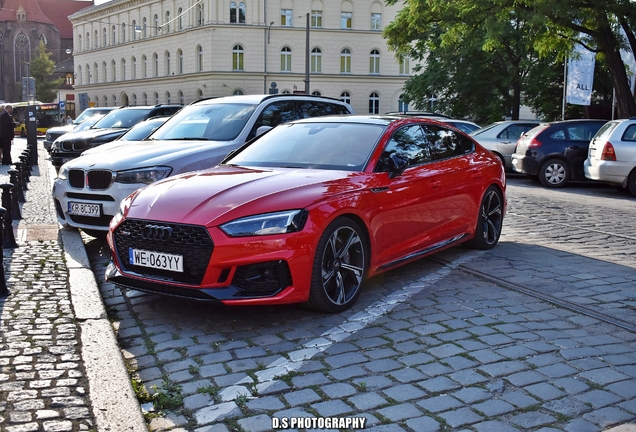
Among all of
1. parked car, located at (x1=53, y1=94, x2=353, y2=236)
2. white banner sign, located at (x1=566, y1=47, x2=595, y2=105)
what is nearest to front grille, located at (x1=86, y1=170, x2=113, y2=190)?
parked car, located at (x1=53, y1=94, x2=353, y2=236)

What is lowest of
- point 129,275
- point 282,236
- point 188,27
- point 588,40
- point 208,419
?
point 208,419

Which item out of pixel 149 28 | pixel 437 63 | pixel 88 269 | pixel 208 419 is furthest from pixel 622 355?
pixel 149 28

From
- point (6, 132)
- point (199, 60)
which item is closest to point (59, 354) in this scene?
point (6, 132)

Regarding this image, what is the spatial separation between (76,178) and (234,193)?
3.80 m

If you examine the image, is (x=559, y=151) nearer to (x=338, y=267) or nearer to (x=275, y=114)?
(x=275, y=114)

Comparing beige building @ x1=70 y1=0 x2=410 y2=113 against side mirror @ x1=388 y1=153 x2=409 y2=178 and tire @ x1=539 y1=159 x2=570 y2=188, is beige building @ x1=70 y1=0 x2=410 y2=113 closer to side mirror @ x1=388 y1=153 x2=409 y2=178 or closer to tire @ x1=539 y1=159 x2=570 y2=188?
tire @ x1=539 y1=159 x2=570 y2=188

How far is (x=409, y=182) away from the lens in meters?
6.58

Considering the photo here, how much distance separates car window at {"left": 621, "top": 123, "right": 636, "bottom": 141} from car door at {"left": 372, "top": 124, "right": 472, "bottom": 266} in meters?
8.70

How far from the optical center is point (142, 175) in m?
8.32

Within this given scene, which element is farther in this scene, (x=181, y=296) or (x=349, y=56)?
(x=349, y=56)

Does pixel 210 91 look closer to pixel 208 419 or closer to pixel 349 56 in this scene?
pixel 349 56

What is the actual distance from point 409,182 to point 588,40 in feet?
66.5

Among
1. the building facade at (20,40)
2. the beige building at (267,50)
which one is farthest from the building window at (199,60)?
the building facade at (20,40)

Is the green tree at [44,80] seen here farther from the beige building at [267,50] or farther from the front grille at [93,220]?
the front grille at [93,220]
